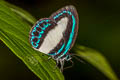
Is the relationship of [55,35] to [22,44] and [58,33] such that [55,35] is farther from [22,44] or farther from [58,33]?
[22,44]

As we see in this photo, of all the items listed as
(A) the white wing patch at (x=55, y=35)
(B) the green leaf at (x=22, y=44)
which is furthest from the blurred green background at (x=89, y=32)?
(B) the green leaf at (x=22, y=44)

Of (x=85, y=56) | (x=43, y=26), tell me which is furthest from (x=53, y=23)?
(x=85, y=56)

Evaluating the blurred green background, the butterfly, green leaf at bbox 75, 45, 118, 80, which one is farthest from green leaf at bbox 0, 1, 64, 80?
the blurred green background

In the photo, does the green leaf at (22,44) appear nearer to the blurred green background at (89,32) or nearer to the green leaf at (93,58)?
the green leaf at (93,58)

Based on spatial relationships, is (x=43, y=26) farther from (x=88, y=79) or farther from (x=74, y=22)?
(x=88, y=79)

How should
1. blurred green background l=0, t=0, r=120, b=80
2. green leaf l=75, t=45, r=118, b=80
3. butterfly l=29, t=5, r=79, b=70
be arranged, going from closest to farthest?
butterfly l=29, t=5, r=79, b=70 → green leaf l=75, t=45, r=118, b=80 → blurred green background l=0, t=0, r=120, b=80

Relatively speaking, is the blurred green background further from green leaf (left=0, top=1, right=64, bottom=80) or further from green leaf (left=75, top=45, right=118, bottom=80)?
green leaf (left=0, top=1, right=64, bottom=80)
